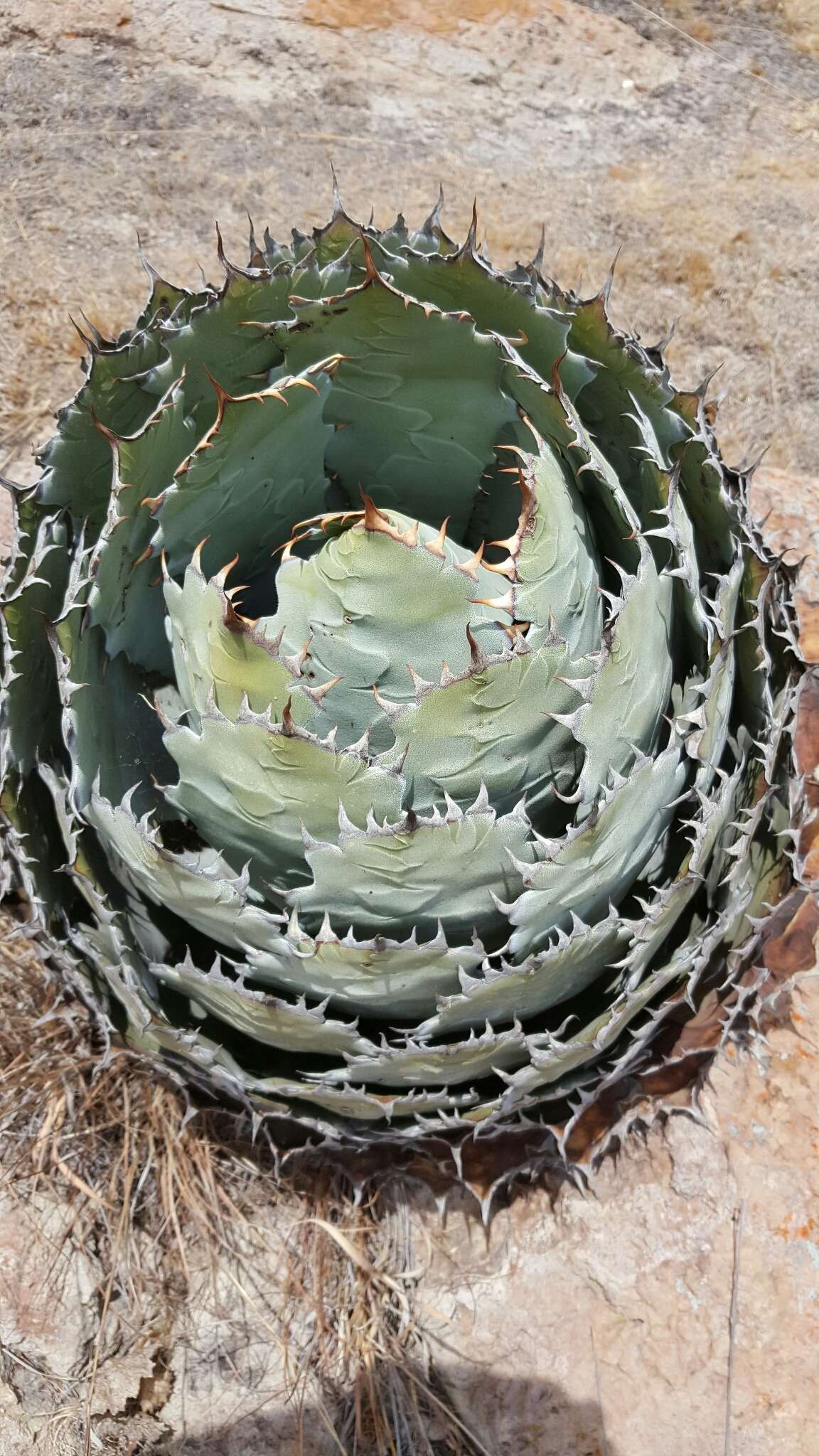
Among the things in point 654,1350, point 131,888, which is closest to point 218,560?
point 131,888

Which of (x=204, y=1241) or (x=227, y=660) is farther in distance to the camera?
(x=204, y=1241)

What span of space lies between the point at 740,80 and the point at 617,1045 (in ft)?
10.5

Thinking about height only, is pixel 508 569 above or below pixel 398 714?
above

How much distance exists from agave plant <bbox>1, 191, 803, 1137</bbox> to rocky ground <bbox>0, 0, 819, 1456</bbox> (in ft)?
1.28

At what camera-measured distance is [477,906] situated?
49.3 inches

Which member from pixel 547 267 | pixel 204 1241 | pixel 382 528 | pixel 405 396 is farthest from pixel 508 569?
pixel 547 267

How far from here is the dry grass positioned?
68.6 inches

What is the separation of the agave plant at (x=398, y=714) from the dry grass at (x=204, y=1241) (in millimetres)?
471

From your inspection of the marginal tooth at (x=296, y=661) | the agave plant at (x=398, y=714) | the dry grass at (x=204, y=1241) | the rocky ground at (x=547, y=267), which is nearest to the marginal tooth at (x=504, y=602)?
the agave plant at (x=398, y=714)

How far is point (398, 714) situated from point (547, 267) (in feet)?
7.62

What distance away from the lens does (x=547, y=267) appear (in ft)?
10.2

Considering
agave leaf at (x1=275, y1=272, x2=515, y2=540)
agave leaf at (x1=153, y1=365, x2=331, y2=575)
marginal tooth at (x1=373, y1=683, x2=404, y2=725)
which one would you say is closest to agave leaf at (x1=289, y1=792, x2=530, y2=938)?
marginal tooth at (x1=373, y1=683, x2=404, y2=725)

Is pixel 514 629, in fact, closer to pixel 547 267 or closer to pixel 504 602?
pixel 504 602

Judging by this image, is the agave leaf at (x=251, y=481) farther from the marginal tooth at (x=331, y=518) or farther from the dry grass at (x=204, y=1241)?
the dry grass at (x=204, y=1241)
